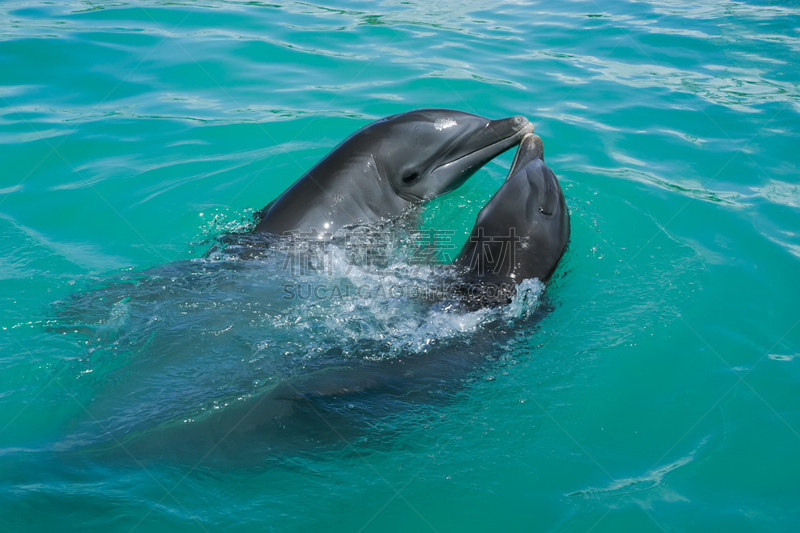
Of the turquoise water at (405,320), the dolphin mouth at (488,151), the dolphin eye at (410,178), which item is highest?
the dolphin mouth at (488,151)

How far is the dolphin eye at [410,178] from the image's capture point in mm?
6195

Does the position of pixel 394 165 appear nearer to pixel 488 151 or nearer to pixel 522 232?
pixel 488 151

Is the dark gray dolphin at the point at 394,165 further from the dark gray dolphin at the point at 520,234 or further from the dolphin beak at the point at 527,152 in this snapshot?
the dark gray dolphin at the point at 520,234

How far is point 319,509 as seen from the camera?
3.51 m

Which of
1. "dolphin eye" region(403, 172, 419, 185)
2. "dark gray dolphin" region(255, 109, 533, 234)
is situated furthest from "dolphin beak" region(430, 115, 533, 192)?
"dolphin eye" region(403, 172, 419, 185)

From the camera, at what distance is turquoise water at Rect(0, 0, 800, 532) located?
3.56 metres

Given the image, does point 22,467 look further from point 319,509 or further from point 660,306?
point 660,306

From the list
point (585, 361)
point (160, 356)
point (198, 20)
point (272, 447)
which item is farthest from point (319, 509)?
point (198, 20)

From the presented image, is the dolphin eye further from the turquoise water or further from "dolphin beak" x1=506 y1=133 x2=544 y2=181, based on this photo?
"dolphin beak" x1=506 y1=133 x2=544 y2=181

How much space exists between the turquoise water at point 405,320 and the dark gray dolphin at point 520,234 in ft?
0.91

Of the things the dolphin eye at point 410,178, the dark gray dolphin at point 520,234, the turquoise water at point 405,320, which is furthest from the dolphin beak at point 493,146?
the dark gray dolphin at point 520,234

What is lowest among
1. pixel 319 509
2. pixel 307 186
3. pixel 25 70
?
pixel 319 509

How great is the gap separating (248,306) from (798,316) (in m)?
4.33

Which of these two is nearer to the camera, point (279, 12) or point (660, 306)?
point (660, 306)
